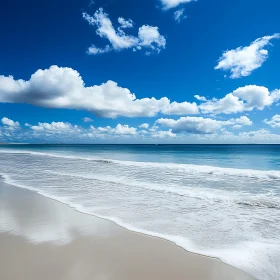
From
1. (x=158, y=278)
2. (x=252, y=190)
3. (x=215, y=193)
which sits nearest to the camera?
(x=158, y=278)

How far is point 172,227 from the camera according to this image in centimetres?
584

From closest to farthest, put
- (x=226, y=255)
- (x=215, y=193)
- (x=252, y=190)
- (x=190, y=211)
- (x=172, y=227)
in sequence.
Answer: (x=226, y=255) → (x=172, y=227) → (x=190, y=211) → (x=215, y=193) → (x=252, y=190)

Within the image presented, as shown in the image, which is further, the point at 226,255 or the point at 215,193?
the point at 215,193

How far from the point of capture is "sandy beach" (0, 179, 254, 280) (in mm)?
3680

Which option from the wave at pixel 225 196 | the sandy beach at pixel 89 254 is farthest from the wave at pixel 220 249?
the wave at pixel 225 196

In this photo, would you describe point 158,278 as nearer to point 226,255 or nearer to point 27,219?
point 226,255

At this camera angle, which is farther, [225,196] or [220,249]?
[225,196]

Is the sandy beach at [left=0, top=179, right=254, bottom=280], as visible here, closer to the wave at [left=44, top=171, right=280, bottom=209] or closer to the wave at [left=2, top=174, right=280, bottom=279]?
the wave at [left=2, top=174, right=280, bottom=279]

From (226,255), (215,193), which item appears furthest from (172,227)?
(215,193)

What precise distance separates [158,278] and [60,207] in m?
4.97

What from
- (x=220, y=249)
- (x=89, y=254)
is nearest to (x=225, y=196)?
(x=220, y=249)

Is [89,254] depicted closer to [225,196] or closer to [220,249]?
[220,249]

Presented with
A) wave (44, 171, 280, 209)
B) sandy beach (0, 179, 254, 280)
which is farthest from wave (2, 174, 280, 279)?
wave (44, 171, 280, 209)

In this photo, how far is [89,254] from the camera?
14.1ft
